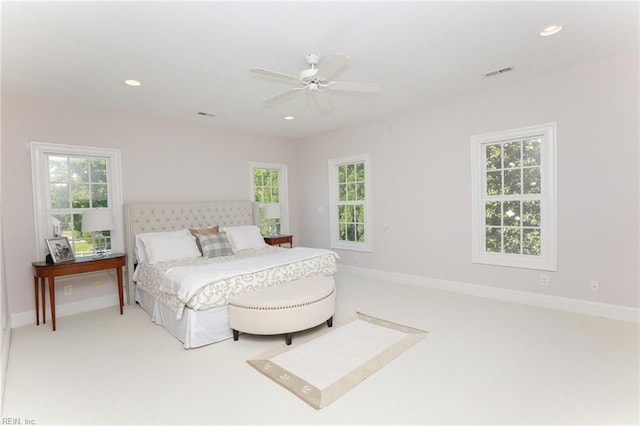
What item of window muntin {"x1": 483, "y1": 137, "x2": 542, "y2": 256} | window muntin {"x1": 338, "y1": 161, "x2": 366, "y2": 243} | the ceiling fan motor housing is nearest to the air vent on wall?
window muntin {"x1": 483, "y1": 137, "x2": 542, "y2": 256}

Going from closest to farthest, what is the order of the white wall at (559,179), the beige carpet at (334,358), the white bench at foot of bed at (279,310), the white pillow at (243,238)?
the beige carpet at (334,358)
the white bench at foot of bed at (279,310)
the white wall at (559,179)
the white pillow at (243,238)

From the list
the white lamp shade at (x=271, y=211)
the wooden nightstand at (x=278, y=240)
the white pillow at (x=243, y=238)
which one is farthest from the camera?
the white lamp shade at (x=271, y=211)

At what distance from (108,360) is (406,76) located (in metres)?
3.98

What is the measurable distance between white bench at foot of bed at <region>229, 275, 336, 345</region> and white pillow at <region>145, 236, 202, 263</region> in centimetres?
144

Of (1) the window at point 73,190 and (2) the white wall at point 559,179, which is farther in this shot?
(1) the window at point 73,190

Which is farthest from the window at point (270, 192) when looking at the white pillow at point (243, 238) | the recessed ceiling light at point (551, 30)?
the recessed ceiling light at point (551, 30)

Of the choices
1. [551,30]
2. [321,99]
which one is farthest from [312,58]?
[551,30]

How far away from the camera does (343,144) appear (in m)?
5.75

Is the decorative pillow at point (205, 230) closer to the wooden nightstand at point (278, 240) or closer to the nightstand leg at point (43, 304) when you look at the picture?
the wooden nightstand at point (278, 240)

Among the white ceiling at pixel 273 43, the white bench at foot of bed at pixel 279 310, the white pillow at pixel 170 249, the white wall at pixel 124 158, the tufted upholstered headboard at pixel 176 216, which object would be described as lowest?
the white bench at foot of bed at pixel 279 310

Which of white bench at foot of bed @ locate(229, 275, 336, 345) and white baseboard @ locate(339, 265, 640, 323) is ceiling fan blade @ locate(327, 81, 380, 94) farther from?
white baseboard @ locate(339, 265, 640, 323)

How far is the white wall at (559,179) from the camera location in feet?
10.5

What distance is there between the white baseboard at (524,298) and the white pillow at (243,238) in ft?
6.76

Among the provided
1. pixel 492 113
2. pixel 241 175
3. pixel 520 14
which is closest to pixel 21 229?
pixel 241 175
